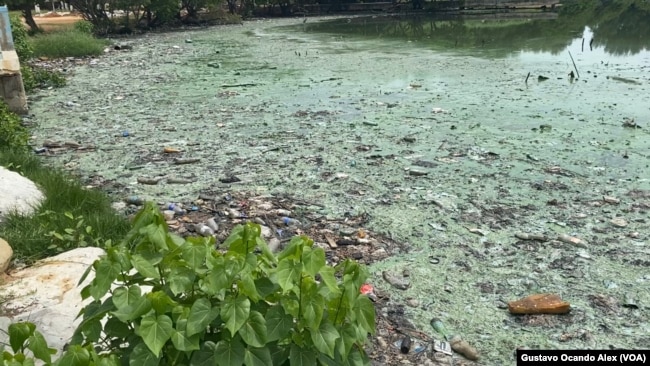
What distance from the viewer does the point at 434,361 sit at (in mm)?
2244

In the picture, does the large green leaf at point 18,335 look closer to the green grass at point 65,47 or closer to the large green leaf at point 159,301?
the large green leaf at point 159,301

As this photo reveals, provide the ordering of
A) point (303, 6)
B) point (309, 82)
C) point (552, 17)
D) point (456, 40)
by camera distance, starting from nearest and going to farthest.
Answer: point (309, 82), point (456, 40), point (552, 17), point (303, 6)

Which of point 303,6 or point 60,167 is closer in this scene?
point 60,167

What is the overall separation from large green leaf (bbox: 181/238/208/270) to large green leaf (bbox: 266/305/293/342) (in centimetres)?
23

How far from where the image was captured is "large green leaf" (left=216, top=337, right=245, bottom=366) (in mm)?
1233

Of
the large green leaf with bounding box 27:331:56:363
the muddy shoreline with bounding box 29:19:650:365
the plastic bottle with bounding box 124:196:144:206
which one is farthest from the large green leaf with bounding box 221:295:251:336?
the plastic bottle with bounding box 124:196:144:206

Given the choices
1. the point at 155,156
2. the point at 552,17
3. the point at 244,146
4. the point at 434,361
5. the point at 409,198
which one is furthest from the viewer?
the point at 552,17

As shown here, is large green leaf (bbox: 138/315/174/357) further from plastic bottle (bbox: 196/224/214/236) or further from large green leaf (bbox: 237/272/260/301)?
plastic bottle (bbox: 196/224/214/236)

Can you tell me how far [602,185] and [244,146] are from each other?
3.25 meters

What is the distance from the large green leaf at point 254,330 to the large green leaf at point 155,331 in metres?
0.17

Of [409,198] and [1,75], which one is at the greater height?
[1,75]

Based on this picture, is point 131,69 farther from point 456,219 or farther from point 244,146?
point 456,219

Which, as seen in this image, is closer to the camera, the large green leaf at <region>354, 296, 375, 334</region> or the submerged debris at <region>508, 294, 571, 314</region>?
the large green leaf at <region>354, 296, 375, 334</region>

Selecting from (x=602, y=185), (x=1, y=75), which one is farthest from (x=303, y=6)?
(x=602, y=185)
